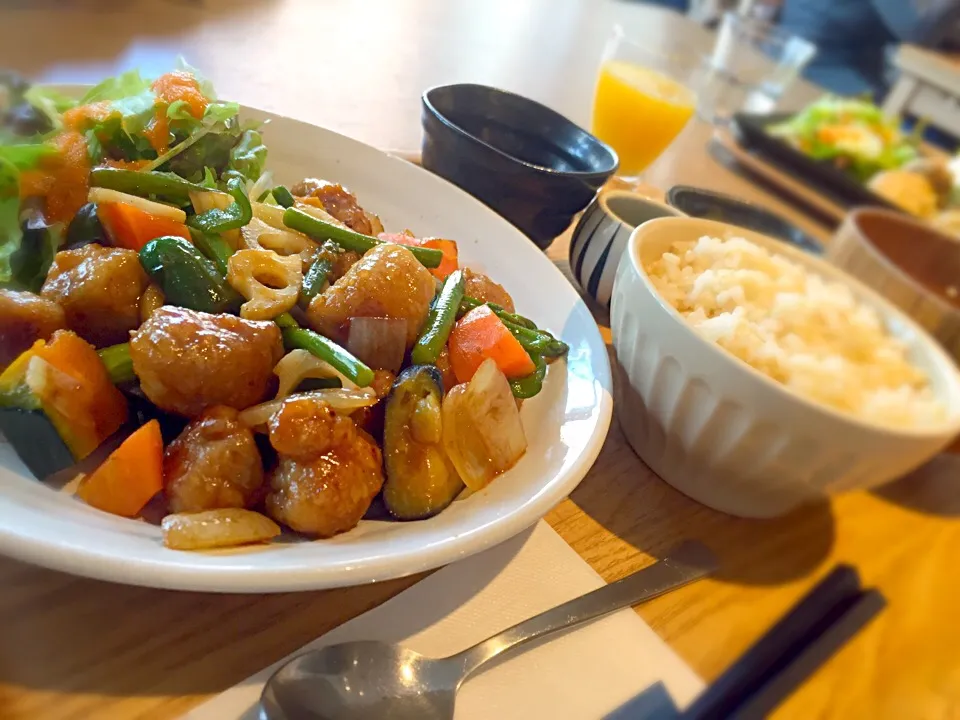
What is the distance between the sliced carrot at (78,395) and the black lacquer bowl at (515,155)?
2.86 ft

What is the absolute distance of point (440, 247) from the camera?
1313 mm

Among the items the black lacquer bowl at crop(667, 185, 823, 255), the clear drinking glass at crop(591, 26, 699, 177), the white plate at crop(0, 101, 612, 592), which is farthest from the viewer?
the clear drinking glass at crop(591, 26, 699, 177)

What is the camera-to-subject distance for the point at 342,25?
114 inches

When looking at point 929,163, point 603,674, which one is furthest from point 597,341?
point 929,163

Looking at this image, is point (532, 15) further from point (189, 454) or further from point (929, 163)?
point (189, 454)

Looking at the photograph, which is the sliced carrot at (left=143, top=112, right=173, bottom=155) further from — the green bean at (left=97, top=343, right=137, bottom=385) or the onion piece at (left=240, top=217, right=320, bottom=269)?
the green bean at (left=97, top=343, right=137, bottom=385)

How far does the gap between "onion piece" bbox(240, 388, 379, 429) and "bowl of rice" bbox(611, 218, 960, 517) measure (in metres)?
0.48

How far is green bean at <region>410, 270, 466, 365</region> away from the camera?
3.40 feet

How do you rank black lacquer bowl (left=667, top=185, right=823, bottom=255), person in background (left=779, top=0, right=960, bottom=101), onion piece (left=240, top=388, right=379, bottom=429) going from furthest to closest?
person in background (left=779, top=0, right=960, bottom=101) < black lacquer bowl (left=667, top=185, right=823, bottom=255) < onion piece (left=240, top=388, right=379, bottom=429)

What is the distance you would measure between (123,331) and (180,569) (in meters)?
0.46

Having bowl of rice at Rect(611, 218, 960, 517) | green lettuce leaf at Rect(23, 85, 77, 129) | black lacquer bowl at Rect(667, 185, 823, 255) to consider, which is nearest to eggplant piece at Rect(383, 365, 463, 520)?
bowl of rice at Rect(611, 218, 960, 517)

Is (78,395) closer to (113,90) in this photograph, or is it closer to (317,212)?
(317,212)

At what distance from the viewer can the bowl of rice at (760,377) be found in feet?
3.24

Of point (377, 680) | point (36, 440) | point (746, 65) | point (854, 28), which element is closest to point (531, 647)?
point (377, 680)
